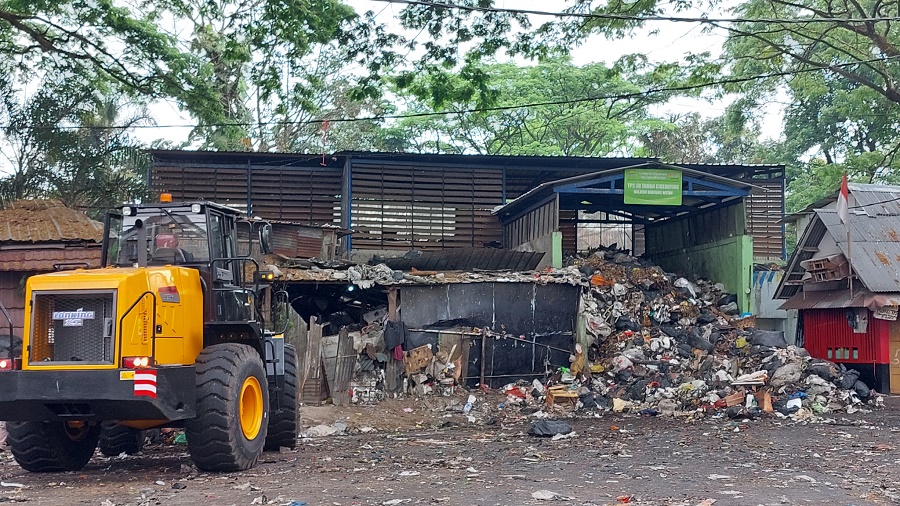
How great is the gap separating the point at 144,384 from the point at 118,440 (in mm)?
3286

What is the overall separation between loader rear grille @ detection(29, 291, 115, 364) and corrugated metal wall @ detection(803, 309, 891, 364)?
14471mm

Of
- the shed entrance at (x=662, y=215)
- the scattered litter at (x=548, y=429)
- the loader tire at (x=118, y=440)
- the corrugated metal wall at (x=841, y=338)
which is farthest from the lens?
the shed entrance at (x=662, y=215)

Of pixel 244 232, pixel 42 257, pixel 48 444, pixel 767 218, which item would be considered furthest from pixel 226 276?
pixel 767 218

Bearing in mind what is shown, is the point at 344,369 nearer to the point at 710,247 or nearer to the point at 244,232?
the point at 244,232

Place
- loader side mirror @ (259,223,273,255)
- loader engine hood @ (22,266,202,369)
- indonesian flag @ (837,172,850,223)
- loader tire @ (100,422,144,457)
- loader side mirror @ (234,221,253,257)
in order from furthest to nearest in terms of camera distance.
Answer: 1. indonesian flag @ (837,172,850,223)
2. loader tire @ (100,422,144,457)
3. loader side mirror @ (234,221,253,257)
4. loader side mirror @ (259,223,273,255)
5. loader engine hood @ (22,266,202,369)

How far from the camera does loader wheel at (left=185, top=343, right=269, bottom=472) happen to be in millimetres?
8117

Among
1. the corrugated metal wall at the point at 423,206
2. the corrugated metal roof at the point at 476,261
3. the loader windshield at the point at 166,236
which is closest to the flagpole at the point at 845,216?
the corrugated metal roof at the point at 476,261

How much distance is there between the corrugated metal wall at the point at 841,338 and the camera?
54.9ft

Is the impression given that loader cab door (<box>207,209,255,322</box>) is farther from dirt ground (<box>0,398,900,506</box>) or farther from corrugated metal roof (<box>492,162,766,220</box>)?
corrugated metal roof (<box>492,162,766,220</box>)

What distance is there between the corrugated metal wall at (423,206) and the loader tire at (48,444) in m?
12.3

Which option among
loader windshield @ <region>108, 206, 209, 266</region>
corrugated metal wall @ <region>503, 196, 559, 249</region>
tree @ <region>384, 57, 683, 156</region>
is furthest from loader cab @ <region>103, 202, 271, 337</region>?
tree @ <region>384, 57, 683, 156</region>

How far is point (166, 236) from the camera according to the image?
352 inches

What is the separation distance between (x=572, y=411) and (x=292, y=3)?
832 cm

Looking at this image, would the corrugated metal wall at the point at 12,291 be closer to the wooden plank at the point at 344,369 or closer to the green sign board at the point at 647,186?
the wooden plank at the point at 344,369
